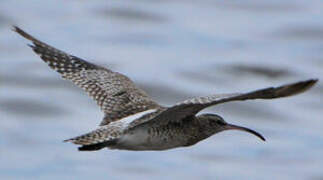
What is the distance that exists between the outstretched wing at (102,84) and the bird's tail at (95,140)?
1.17m

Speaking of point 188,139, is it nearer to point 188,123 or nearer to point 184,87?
point 188,123

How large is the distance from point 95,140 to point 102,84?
2152 millimetres

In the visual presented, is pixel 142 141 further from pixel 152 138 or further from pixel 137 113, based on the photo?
pixel 137 113

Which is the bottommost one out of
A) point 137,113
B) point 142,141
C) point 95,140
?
point 95,140

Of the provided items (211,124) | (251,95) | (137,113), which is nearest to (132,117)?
(137,113)

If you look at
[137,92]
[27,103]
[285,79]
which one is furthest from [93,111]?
[137,92]

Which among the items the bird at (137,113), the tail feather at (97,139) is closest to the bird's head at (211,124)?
the bird at (137,113)

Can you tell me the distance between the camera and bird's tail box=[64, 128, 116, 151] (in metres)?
11.9

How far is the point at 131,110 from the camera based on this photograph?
532 inches

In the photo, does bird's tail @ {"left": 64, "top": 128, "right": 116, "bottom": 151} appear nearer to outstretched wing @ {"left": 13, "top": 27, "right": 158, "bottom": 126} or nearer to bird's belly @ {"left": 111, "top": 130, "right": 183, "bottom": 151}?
bird's belly @ {"left": 111, "top": 130, "right": 183, "bottom": 151}

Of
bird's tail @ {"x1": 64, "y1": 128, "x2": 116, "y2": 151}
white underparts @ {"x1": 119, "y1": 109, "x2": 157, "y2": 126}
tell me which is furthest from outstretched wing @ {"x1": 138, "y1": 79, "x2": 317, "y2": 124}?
white underparts @ {"x1": 119, "y1": 109, "x2": 157, "y2": 126}

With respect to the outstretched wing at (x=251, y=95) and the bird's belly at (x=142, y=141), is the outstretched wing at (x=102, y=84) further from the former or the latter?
the outstretched wing at (x=251, y=95)

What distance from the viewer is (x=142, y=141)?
40.3 feet

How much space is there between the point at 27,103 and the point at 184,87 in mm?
2349
